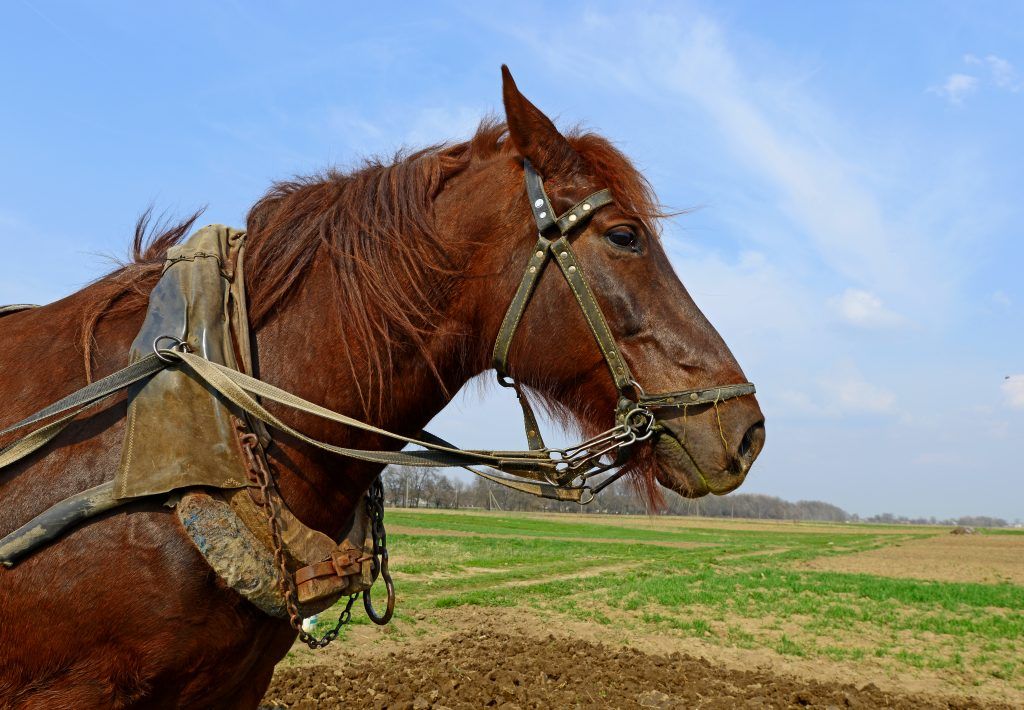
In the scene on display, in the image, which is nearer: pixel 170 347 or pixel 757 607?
pixel 170 347

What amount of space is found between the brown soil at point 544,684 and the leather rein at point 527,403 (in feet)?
19.6

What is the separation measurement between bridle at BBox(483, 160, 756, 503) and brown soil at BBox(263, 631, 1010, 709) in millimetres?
6078

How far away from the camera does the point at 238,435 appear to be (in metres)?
2.24

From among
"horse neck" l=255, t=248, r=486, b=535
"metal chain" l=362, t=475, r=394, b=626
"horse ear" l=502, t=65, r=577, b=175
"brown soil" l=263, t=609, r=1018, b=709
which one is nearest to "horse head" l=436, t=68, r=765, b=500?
"horse ear" l=502, t=65, r=577, b=175

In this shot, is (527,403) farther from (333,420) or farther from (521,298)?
(333,420)

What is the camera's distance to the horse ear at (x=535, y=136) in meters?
2.60

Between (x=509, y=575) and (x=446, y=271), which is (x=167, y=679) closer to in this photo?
(x=446, y=271)

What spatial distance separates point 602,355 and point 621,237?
0.47m

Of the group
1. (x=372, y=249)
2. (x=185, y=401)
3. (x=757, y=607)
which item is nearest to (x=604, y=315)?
(x=372, y=249)

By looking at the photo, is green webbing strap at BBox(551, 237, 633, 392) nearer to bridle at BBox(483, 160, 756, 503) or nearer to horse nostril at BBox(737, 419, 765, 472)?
bridle at BBox(483, 160, 756, 503)

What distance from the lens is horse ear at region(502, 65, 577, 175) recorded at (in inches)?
102

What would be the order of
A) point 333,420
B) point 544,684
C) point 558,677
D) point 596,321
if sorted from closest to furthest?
point 333,420 < point 596,321 < point 544,684 < point 558,677

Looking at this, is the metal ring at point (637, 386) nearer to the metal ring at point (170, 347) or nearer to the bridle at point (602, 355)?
the bridle at point (602, 355)

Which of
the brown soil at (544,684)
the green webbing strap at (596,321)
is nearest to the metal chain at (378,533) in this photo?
the green webbing strap at (596,321)
